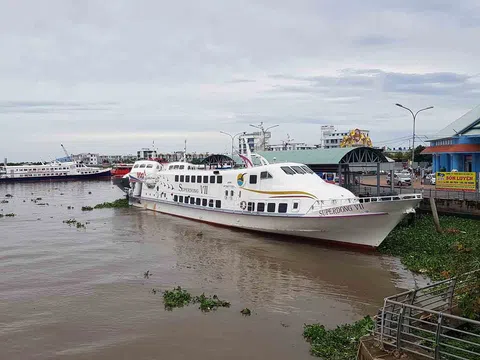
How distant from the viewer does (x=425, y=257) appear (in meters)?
21.0

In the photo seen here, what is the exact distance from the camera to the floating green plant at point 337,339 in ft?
37.6

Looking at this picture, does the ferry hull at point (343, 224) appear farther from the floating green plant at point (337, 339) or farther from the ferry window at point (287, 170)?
the floating green plant at point (337, 339)

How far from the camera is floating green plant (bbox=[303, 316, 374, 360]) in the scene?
1146cm

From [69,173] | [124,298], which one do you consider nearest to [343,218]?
[124,298]

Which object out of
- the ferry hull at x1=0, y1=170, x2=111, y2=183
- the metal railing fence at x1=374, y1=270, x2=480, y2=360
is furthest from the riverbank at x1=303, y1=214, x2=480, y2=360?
the ferry hull at x1=0, y1=170, x2=111, y2=183

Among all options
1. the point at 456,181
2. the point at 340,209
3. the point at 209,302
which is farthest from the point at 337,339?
the point at 456,181

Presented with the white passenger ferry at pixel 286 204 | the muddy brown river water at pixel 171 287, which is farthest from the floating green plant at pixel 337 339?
the white passenger ferry at pixel 286 204

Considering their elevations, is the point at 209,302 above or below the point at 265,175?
below

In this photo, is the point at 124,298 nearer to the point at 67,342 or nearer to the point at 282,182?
the point at 67,342

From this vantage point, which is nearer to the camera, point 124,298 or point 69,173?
point 124,298

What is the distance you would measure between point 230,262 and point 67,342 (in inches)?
Answer: 415

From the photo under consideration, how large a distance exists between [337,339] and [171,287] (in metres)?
8.31

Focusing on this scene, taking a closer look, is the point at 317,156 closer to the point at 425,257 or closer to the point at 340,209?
the point at 340,209

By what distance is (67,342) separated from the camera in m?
13.3
